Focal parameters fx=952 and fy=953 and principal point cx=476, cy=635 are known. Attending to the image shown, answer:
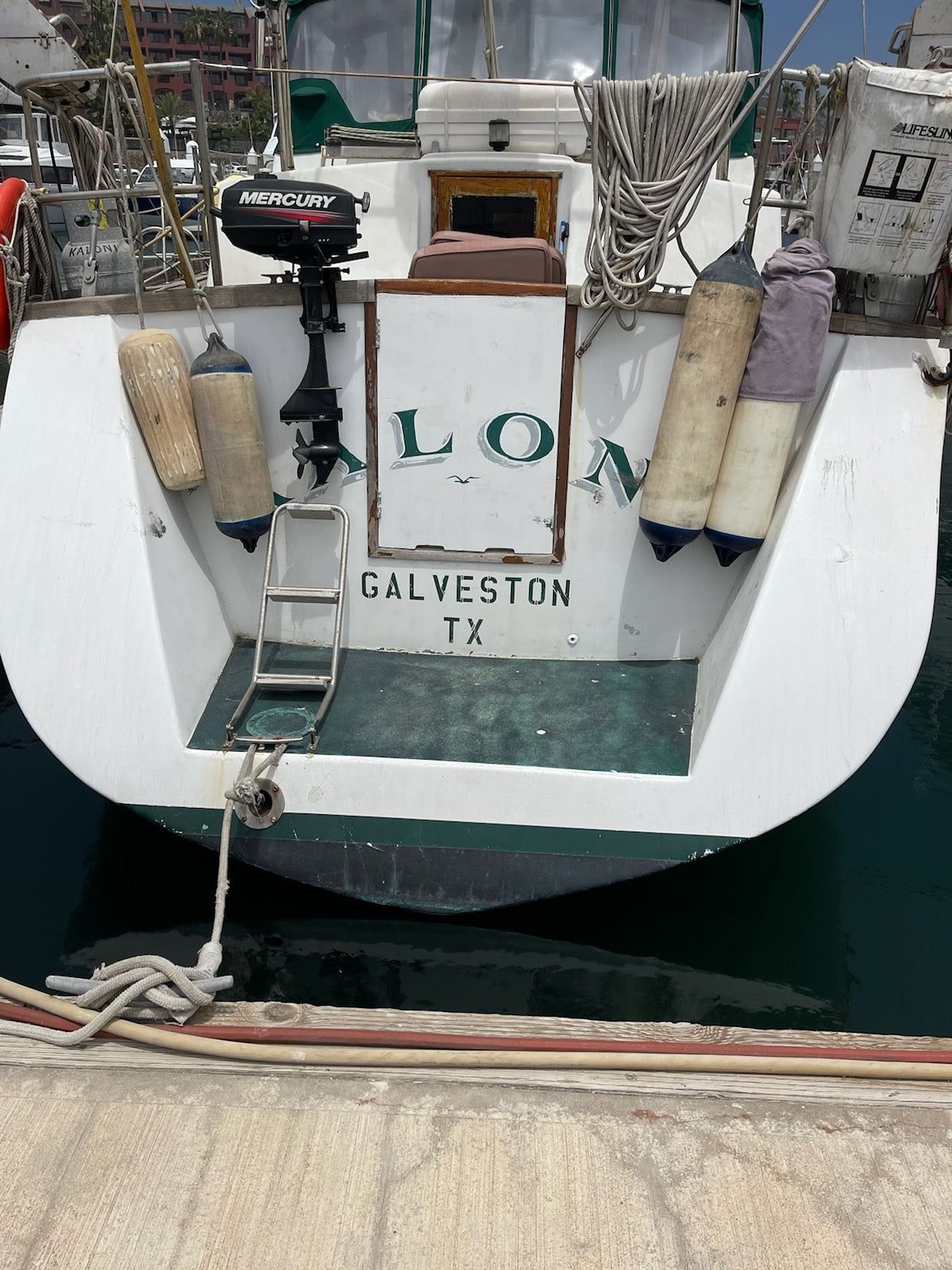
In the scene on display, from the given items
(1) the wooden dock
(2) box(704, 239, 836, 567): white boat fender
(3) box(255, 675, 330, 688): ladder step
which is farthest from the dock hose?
(2) box(704, 239, 836, 567): white boat fender

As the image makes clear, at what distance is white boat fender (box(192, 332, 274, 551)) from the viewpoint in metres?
3.61

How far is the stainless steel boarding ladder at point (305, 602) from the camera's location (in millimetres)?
3592

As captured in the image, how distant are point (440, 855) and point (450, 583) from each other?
1.18 meters

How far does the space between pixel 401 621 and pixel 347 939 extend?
130cm

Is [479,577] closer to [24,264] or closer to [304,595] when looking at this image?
[304,595]

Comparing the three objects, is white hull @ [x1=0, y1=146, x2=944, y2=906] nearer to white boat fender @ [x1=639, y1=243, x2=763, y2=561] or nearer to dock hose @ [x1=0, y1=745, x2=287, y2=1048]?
white boat fender @ [x1=639, y1=243, x2=763, y2=561]

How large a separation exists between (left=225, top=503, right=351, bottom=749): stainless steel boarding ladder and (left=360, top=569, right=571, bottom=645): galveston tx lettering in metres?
0.20

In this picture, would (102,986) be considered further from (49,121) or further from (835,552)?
(49,121)

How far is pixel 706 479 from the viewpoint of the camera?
3543 mm

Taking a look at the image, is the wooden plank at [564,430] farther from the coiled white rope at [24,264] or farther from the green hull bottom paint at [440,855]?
the coiled white rope at [24,264]

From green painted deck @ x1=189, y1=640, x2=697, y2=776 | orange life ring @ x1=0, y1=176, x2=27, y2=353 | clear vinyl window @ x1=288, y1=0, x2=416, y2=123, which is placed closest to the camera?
green painted deck @ x1=189, y1=640, x2=697, y2=776

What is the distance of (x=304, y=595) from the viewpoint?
389 cm

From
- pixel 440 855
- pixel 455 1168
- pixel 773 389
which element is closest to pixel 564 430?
pixel 773 389

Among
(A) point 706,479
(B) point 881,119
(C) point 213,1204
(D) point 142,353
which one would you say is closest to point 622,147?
(B) point 881,119
